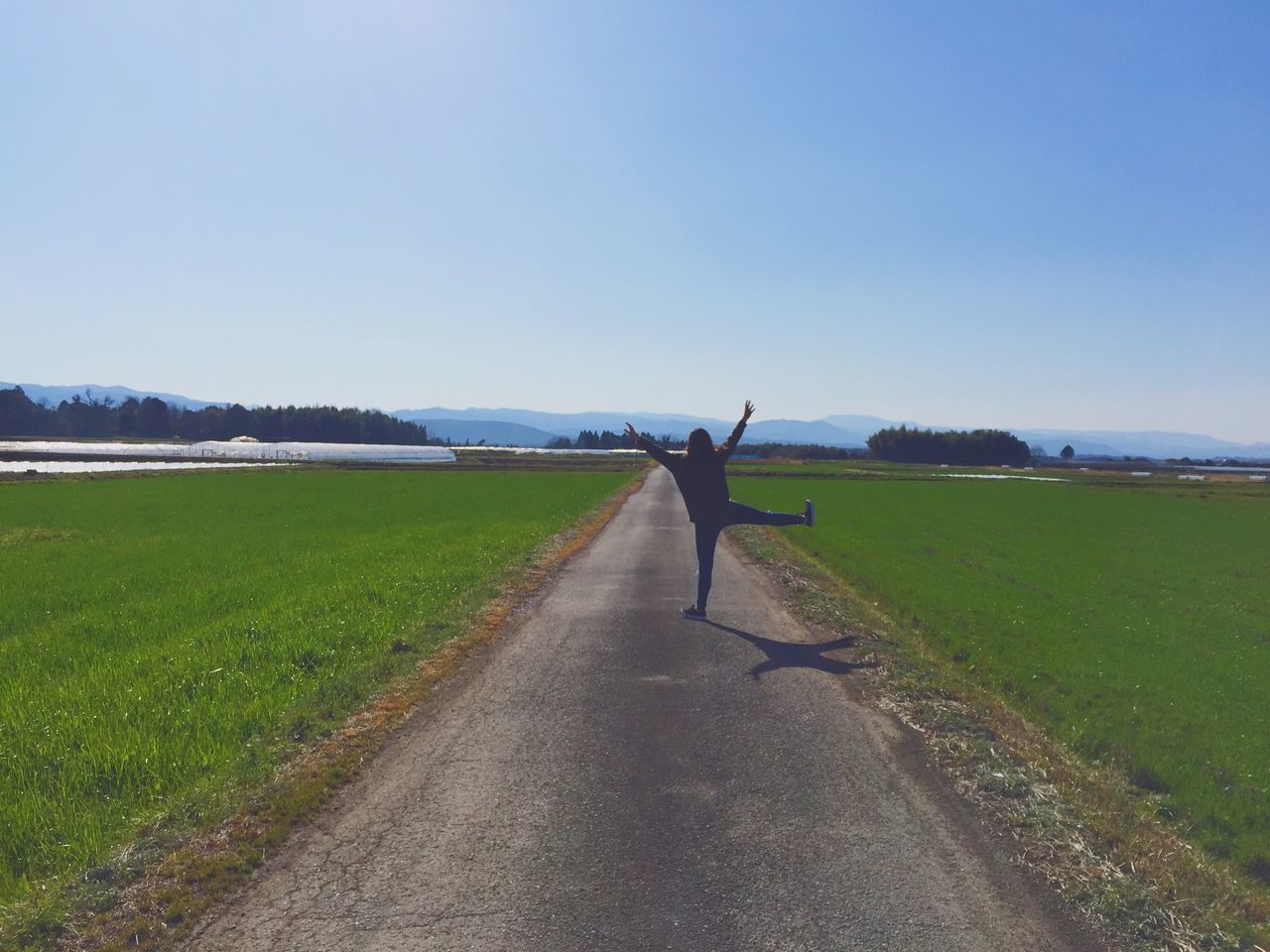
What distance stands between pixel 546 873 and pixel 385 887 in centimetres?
93

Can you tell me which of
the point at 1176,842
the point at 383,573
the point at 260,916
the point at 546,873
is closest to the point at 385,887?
the point at 260,916

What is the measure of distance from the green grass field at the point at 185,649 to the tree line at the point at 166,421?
157336 mm

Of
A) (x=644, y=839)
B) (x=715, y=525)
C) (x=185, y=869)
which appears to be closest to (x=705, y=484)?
(x=715, y=525)

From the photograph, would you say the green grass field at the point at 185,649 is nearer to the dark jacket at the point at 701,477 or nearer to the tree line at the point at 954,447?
the dark jacket at the point at 701,477

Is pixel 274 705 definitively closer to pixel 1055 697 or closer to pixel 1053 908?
pixel 1053 908

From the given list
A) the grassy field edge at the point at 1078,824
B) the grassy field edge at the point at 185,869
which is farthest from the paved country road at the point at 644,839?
the grassy field edge at the point at 1078,824

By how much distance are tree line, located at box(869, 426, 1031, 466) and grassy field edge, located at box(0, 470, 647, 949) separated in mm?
160716

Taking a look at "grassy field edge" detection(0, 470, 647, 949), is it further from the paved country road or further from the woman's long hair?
the woman's long hair

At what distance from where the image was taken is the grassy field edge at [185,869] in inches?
151

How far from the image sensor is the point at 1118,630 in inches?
523

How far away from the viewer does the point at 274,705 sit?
7371 millimetres

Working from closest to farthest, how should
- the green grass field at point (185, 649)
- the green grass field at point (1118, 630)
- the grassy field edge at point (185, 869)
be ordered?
the grassy field edge at point (185, 869), the green grass field at point (185, 649), the green grass field at point (1118, 630)

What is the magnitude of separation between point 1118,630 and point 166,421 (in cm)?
19418

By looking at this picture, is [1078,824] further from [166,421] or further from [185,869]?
[166,421]
